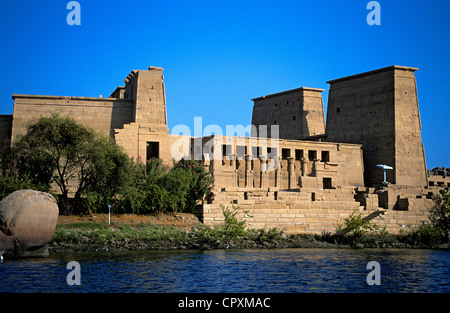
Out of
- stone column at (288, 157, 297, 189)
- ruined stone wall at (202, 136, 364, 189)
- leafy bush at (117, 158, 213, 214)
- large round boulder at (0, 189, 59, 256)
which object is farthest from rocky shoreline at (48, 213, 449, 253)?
stone column at (288, 157, 297, 189)

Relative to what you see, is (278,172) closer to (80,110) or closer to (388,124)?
(388,124)

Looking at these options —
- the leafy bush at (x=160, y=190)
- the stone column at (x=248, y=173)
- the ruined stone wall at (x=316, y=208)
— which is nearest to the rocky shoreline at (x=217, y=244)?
A: the ruined stone wall at (x=316, y=208)

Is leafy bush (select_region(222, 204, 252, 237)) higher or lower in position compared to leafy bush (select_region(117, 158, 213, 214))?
lower

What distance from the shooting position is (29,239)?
56.8 feet

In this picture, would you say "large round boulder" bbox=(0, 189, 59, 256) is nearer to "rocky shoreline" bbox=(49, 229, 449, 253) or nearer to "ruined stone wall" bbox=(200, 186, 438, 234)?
"rocky shoreline" bbox=(49, 229, 449, 253)

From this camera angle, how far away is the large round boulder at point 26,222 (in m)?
16.9

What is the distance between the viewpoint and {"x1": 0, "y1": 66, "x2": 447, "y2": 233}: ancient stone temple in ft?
92.0

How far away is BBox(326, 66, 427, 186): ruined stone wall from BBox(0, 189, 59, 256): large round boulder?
79.9 feet

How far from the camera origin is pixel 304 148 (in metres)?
36.5

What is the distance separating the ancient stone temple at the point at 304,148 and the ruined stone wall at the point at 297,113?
0.07m

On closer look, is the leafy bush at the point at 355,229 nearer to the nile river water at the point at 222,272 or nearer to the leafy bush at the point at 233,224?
the nile river water at the point at 222,272

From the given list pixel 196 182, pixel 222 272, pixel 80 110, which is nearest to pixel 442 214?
pixel 196 182
